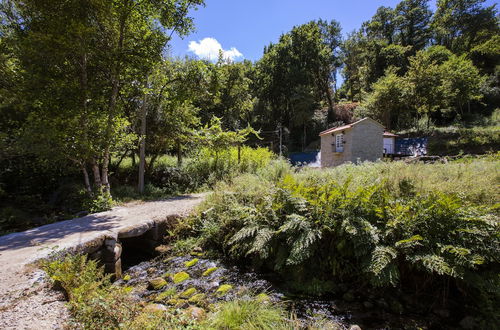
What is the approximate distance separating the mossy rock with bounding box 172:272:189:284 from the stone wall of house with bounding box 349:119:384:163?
14.3 m

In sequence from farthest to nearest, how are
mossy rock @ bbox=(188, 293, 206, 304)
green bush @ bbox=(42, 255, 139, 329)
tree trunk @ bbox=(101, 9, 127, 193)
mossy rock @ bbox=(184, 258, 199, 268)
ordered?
tree trunk @ bbox=(101, 9, 127, 193) < mossy rock @ bbox=(184, 258, 199, 268) < mossy rock @ bbox=(188, 293, 206, 304) < green bush @ bbox=(42, 255, 139, 329)

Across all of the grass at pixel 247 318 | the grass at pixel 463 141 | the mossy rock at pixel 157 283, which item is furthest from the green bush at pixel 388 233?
the grass at pixel 463 141

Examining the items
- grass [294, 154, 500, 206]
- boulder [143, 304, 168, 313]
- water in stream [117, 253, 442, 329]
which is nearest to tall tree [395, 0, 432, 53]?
grass [294, 154, 500, 206]

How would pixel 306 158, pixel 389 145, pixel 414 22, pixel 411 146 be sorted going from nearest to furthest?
1. pixel 389 145
2. pixel 411 146
3. pixel 306 158
4. pixel 414 22

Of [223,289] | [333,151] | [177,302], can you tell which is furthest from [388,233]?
[333,151]

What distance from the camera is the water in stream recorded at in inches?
131

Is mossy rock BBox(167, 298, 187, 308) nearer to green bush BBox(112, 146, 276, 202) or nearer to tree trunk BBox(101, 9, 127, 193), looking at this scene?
tree trunk BBox(101, 9, 127, 193)

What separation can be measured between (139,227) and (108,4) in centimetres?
617

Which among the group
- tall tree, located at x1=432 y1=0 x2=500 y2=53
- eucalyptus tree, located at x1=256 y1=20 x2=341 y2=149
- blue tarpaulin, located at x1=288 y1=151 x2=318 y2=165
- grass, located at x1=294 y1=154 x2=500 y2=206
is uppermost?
tall tree, located at x1=432 y1=0 x2=500 y2=53

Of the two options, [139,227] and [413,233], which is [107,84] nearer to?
[139,227]

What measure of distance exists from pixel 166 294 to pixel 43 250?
2.06 meters

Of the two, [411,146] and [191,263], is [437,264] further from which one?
[411,146]

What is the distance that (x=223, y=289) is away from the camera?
3.95 m

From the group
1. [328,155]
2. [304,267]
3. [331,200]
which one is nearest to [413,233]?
[331,200]
